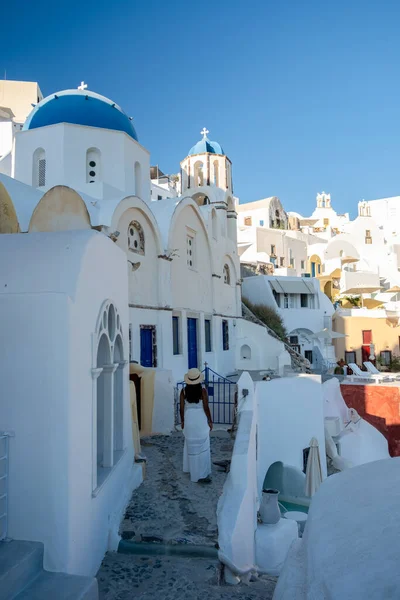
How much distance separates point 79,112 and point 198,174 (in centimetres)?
1125

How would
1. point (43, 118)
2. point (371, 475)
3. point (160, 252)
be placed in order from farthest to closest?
point (43, 118) → point (160, 252) → point (371, 475)

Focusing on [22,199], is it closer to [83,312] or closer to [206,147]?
[83,312]

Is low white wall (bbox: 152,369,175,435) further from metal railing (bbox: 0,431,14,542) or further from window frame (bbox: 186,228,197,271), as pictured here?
window frame (bbox: 186,228,197,271)

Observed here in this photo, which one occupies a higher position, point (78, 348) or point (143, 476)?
point (78, 348)

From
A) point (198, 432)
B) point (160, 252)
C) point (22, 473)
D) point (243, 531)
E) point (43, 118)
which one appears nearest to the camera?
point (22, 473)

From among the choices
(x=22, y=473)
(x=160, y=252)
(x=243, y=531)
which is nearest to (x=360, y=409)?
(x=160, y=252)

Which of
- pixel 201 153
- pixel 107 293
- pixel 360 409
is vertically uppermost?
pixel 201 153

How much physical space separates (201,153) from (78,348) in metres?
23.5

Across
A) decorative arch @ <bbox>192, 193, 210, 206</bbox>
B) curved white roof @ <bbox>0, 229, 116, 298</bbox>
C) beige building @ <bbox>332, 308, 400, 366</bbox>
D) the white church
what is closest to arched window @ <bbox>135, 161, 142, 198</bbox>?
the white church

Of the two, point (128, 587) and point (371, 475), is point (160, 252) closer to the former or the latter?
point (128, 587)

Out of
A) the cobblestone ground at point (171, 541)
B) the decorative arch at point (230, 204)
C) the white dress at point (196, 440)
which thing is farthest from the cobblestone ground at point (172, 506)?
the decorative arch at point (230, 204)

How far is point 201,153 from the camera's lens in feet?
85.6

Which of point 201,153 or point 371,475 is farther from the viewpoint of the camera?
point 201,153

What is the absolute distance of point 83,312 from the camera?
14.5 feet
